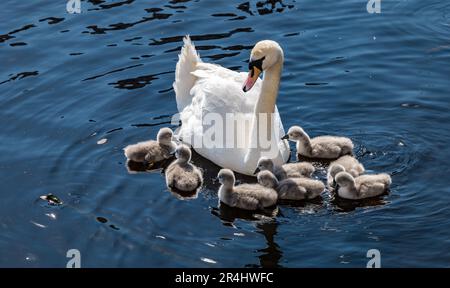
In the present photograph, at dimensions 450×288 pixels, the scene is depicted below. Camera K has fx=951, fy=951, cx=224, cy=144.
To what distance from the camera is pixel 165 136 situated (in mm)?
13555

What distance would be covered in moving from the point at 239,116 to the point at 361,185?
→ 7.05 feet

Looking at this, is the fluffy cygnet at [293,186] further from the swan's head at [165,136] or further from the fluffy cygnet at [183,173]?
the swan's head at [165,136]

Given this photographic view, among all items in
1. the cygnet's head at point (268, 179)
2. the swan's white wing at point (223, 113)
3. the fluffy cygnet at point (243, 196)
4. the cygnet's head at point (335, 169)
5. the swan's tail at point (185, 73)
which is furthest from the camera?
the swan's tail at point (185, 73)

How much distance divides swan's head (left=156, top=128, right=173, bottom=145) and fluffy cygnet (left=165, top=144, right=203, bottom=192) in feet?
1.60

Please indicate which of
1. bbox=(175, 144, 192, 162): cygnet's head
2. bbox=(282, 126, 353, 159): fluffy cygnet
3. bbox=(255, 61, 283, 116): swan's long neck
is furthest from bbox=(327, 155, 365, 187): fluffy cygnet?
bbox=(175, 144, 192, 162): cygnet's head

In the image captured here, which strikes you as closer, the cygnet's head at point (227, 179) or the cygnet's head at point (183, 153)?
the cygnet's head at point (227, 179)

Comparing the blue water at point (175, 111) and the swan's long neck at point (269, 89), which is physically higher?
the swan's long neck at point (269, 89)

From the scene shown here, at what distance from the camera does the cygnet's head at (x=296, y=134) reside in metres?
13.3

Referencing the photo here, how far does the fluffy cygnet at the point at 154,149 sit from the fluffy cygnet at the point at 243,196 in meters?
1.64

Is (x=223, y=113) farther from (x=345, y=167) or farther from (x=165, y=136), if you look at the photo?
(x=345, y=167)

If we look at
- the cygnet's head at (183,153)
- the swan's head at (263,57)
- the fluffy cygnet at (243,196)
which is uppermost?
the swan's head at (263,57)

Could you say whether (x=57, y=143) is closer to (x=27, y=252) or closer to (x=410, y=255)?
(x=27, y=252)

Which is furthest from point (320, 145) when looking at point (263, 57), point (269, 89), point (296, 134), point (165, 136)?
point (165, 136)

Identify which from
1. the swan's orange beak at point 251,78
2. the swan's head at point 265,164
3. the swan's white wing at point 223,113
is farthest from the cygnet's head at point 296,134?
the swan's orange beak at point 251,78
